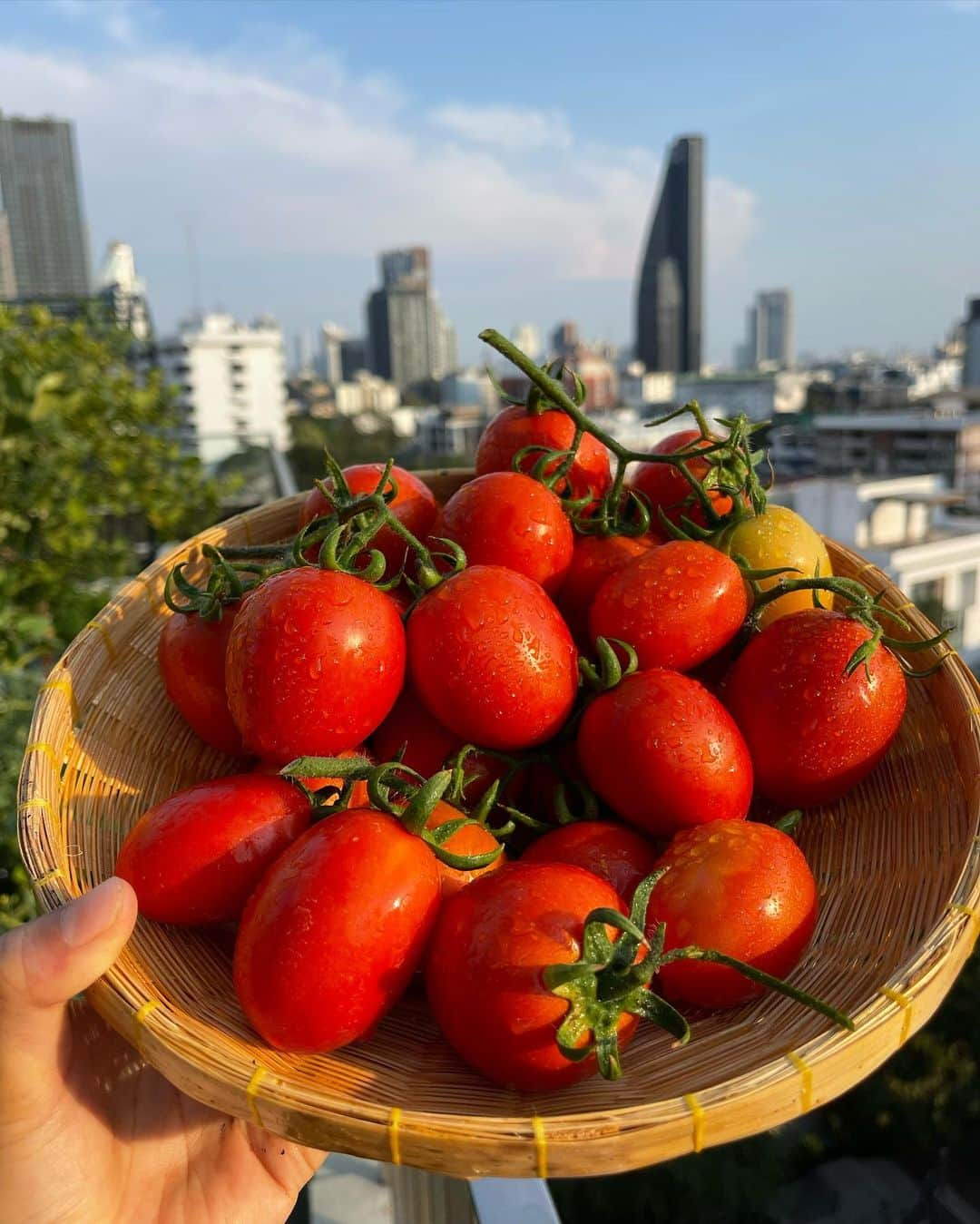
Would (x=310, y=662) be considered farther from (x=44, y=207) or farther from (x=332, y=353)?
(x=332, y=353)

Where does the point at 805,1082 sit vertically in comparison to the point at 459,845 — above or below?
below

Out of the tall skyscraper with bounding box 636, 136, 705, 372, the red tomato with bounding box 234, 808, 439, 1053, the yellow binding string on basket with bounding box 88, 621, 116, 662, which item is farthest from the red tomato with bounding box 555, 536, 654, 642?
the tall skyscraper with bounding box 636, 136, 705, 372

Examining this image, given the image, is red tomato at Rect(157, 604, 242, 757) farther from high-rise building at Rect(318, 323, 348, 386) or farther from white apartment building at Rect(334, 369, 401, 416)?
high-rise building at Rect(318, 323, 348, 386)

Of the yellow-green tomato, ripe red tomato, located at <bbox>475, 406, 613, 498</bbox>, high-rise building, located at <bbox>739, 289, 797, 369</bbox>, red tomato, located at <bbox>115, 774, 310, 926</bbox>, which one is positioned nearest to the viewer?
red tomato, located at <bbox>115, 774, 310, 926</bbox>

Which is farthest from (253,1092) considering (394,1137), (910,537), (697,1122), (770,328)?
(770,328)

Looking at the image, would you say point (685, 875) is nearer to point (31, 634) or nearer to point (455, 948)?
point (455, 948)
